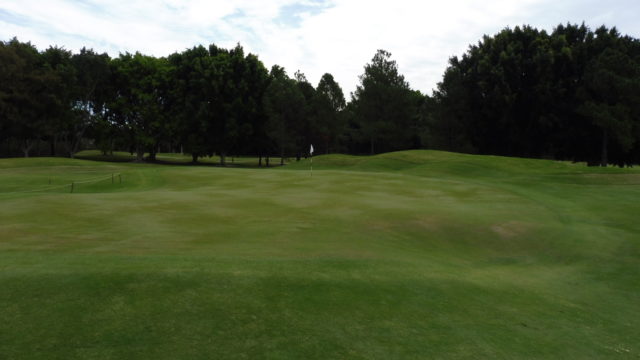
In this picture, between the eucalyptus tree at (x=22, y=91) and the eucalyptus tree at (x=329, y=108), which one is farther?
the eucalyptus tree at (x=329, y=108)

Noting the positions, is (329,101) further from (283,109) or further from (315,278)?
(315,278)

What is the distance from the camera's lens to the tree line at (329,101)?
66812mm

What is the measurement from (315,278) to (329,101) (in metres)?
78.7

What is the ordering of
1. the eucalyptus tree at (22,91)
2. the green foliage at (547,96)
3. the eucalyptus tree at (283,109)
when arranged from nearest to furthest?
the green foliage at (547,96) < the eucalyptus tree at (22,91) < the eucalyptus tree at (283,109)

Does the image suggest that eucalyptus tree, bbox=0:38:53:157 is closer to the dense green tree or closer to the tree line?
the tree line

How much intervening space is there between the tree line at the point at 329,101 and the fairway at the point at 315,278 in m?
47.6

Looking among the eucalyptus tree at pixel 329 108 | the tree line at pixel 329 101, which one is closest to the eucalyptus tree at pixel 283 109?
the tree line at pixel 329 101

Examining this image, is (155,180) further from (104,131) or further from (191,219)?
(104,131)

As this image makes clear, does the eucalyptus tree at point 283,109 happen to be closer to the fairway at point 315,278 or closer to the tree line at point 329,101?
the tree line at point 329,101

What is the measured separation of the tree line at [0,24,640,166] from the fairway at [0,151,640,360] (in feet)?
156

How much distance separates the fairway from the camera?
6816 mm

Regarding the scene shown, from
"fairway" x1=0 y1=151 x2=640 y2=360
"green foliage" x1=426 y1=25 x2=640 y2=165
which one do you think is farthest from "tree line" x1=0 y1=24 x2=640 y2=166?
"fairway" x1=0 y1=151 x2=640 y2=360

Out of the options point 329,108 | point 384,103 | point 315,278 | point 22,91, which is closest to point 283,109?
point 329,108

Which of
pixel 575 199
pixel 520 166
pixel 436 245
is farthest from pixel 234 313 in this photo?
pixel 520 166
